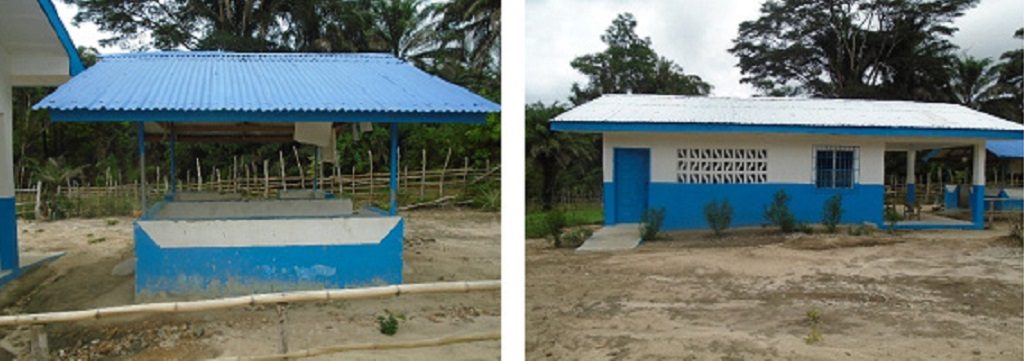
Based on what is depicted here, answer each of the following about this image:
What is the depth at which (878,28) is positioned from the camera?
11.9 feet

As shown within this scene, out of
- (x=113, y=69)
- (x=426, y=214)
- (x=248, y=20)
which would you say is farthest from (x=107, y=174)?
(x=113, y=69)

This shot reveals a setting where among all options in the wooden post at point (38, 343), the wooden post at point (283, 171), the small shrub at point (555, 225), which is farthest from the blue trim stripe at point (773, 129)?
the wooden post at point (283, 171)

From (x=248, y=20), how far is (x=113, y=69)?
1466mm

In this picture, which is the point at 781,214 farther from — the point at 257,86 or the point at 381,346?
the point at 257,86

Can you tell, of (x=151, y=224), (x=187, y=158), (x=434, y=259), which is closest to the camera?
(x=151, y=224)

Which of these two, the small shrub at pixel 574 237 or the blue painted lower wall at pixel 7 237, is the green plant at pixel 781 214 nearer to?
the small shrub at pixel 574 237

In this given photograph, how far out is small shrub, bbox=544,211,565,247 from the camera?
2.94 m

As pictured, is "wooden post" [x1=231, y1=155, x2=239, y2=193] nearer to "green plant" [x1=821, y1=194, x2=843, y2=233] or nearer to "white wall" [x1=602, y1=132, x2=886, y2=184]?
"white wall" [x1=602, y1=132, x2=886, y2=184]

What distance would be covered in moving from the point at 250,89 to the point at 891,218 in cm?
308

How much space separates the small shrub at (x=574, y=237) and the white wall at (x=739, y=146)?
0.39 metres

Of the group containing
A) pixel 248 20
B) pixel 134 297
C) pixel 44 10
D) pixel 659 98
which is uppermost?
pixel 248 20

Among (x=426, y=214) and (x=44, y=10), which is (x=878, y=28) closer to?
(x=44, y=10)

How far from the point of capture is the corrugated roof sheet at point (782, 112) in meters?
3.40

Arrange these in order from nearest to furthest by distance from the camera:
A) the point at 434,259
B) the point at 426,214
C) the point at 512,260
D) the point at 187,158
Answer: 1. the point at 512,260
2. the point at 434,259
3. the point at 426,214
4. the point at 187,158
